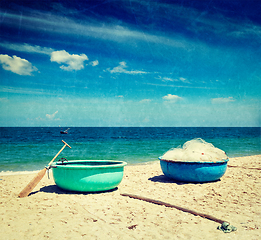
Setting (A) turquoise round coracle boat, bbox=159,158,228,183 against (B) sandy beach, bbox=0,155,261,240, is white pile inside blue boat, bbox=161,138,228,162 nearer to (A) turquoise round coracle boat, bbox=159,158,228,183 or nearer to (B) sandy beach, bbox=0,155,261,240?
(A) turquoise round coracle boat, bbox=159,158,228,183

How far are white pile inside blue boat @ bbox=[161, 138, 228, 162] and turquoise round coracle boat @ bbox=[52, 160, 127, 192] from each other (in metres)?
2.31

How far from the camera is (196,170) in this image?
6.88 m

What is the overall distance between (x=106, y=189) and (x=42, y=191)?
6.33ft

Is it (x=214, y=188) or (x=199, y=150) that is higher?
(x=199, y=150)

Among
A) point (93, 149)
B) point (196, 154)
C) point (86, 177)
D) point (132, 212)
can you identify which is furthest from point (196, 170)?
point (93, 149)

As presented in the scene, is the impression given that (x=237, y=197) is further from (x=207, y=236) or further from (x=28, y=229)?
(x=28, y=229)

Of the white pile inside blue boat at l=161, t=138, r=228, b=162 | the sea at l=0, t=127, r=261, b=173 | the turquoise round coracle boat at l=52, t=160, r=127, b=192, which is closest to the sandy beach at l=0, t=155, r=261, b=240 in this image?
the turquoise round coracle boat at l=52, t=160, r=127, b=192

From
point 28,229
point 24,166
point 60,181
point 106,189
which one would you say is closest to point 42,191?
point 60,181

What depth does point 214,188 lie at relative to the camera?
6.52 metres

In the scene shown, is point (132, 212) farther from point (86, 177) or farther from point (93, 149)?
point (93, 149)

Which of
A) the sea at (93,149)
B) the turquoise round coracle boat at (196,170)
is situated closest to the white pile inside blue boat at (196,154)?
the turquoise round coracle boat at (196,170)

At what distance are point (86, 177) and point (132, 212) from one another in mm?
1693

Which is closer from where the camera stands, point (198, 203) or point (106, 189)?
point (198, 203)

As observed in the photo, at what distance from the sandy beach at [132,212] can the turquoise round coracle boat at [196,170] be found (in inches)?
8.7
